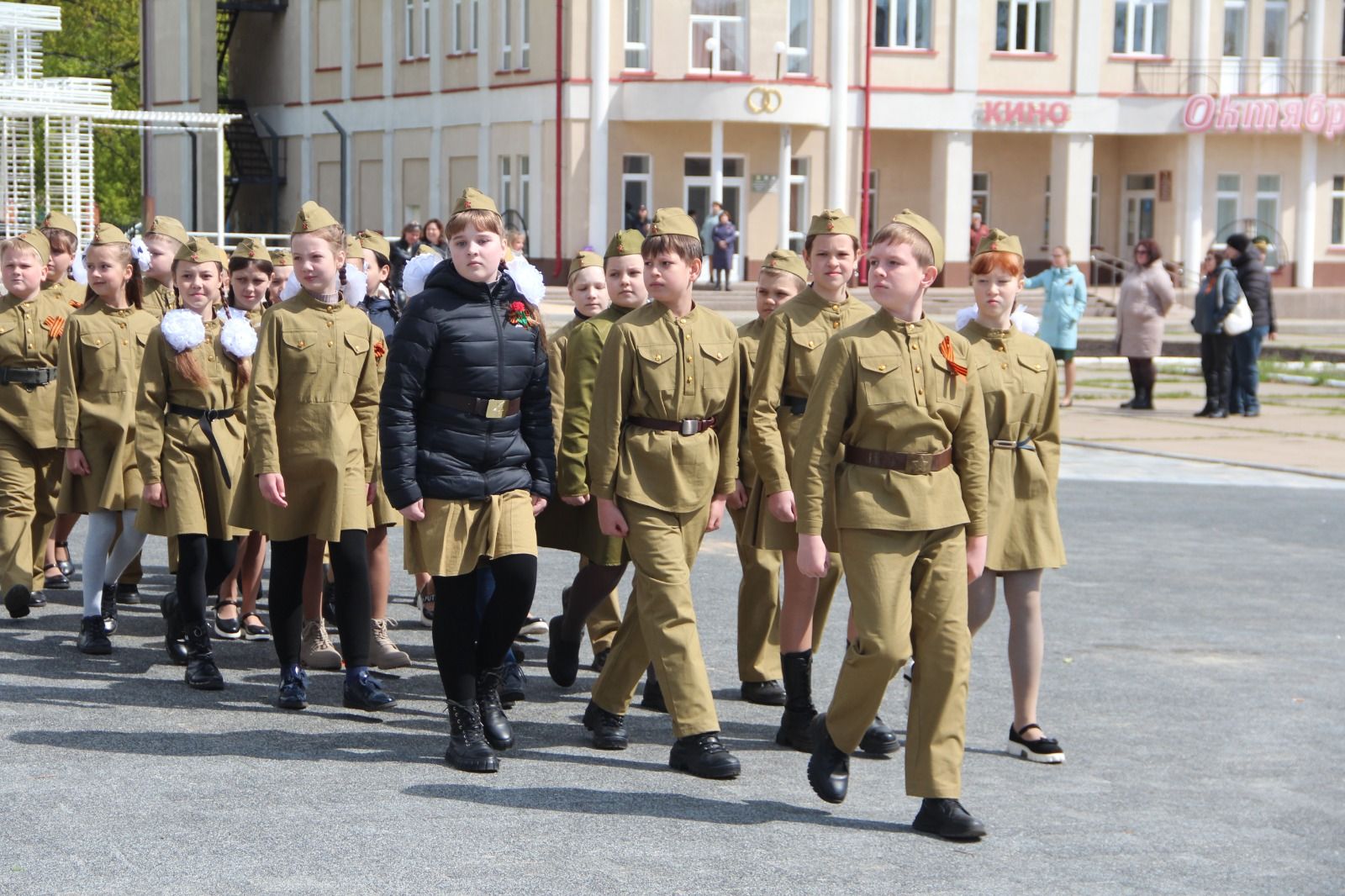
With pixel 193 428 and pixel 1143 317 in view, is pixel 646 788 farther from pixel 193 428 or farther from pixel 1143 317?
pixel 1143 317

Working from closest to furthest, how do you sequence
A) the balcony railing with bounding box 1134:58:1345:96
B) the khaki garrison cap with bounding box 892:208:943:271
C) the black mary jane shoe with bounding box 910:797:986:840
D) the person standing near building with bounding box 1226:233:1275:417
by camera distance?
the black mary jane shoe with bounding box 910:797:986:840 → the khaki garrison cap with bounding box 892:208:943:271 → the person standing near building with bounding box 1226:233:1275:417 → the balcony railing with bounding box 1134:58:1345:96

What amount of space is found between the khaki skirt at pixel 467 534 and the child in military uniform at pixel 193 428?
1.71 meters

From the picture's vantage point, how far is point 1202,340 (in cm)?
2162

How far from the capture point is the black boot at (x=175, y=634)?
8289 mm

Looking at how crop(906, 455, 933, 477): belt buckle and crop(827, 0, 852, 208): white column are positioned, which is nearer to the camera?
crop(906, 455, 933, 477): belt buckle

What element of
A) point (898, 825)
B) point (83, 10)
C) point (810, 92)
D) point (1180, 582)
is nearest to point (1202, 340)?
point (1180, 582)

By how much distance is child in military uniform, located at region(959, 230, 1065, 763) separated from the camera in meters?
6.90

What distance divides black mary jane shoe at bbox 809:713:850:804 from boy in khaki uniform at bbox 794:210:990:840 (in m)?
0.01

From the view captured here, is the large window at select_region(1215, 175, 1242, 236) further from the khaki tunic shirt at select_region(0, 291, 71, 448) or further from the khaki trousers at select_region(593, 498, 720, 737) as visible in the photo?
the khaki trousers at select_region(593, 498, 720, 737)

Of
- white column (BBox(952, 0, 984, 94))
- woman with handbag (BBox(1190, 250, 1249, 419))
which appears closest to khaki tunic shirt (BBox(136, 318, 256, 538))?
woman with handbag (BBox(1190, 250, 1249, 419))

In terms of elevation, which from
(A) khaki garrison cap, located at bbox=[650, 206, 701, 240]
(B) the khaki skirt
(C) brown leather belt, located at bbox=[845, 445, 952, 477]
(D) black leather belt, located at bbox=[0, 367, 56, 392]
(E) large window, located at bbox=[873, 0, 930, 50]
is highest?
(E) large window, located at bbox=[873, 0, 930, 50]

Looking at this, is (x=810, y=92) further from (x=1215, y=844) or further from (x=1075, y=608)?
(x=1215, y=844)

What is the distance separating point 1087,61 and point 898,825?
4357 centimetres

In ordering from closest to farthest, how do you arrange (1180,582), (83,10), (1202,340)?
(1180,582) → (1202,340) → (83,10)
